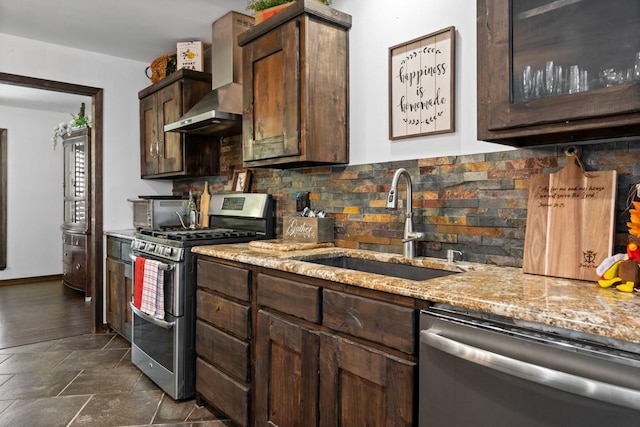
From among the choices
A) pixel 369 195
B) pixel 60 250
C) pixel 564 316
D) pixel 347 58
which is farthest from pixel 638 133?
pixel 60 250

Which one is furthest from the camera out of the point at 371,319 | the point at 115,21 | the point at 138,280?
the point at 115,21

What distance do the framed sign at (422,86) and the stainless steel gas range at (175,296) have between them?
1.13 m

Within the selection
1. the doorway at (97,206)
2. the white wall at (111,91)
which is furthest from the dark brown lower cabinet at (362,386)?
the white wall at (111,91)

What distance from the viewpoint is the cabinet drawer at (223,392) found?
2.10m

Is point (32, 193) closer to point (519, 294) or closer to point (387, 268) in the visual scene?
point (387, 268)

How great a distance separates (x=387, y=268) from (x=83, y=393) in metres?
2.02

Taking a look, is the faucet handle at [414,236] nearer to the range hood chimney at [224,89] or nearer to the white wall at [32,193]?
the range hood chimney at [224,89]

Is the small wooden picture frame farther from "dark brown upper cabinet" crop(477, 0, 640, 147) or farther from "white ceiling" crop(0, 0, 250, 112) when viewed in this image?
"dark brown upper cabinet" crop(477, 0, 640, 147)

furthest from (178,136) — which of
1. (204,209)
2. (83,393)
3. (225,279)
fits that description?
(83,393)

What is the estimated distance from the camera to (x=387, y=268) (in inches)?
82.7

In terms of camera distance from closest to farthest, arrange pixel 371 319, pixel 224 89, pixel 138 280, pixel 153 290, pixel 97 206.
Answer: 1. pixel 371 319
2. pixel 153 290
3. pixel 138 280
4. pixel 224 89
5. pixel 97 206

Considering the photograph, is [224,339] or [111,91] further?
[111,91]

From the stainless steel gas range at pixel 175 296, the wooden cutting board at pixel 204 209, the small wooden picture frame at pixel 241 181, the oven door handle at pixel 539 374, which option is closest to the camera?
the oven door handle at pixel 539 374

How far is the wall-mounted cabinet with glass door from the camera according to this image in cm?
527
